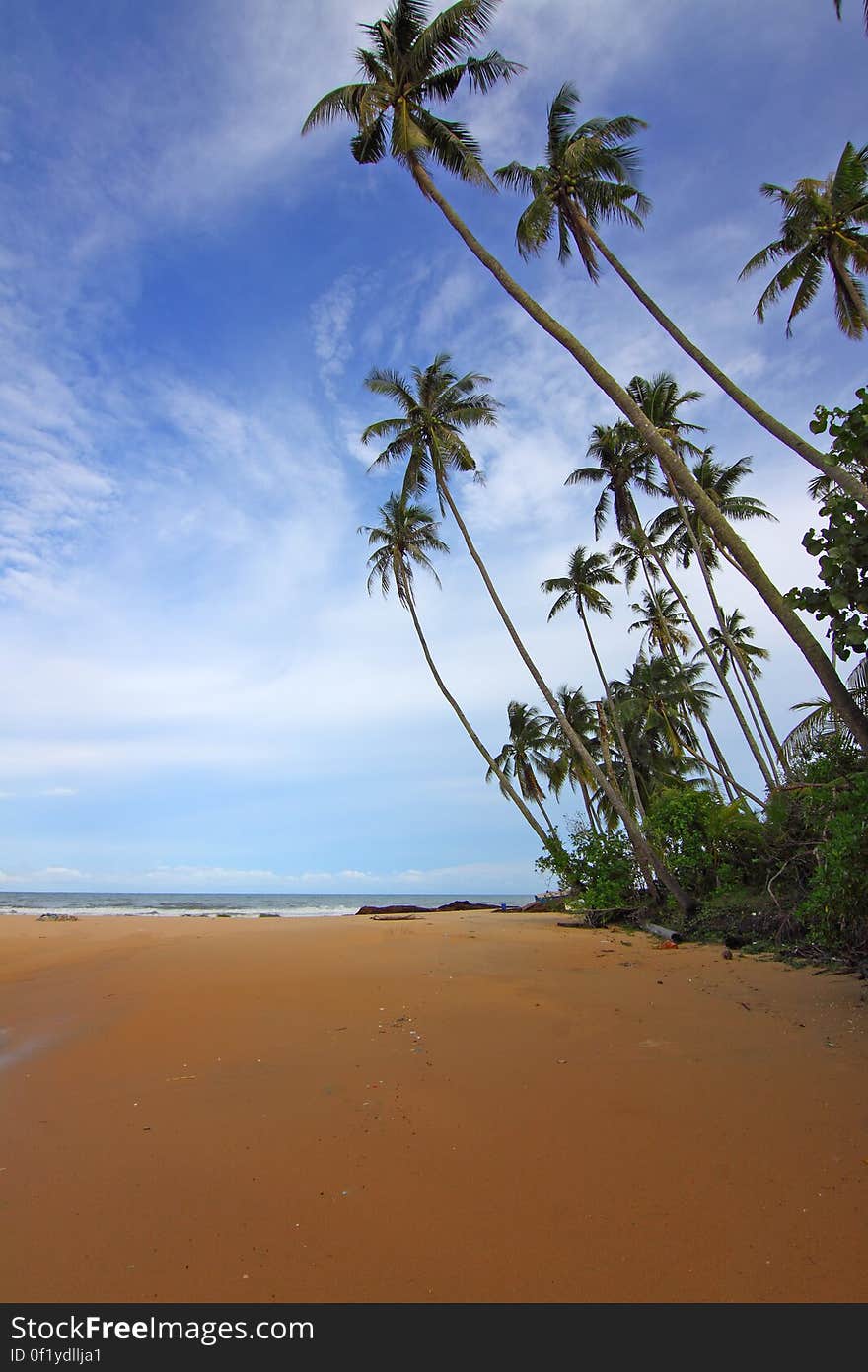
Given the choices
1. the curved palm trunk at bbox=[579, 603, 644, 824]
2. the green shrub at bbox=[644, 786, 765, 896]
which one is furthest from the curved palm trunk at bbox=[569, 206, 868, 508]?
the curved palm trunk at bbox=[579, 603, 644, 824]

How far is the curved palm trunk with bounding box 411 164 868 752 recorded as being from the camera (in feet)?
18.6

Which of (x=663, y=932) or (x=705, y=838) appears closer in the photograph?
(x=663, y=932)

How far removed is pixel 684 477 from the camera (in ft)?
26.3

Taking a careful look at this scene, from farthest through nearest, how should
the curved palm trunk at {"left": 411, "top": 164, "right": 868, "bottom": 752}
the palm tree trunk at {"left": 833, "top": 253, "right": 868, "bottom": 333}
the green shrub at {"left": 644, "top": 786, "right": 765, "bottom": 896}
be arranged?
the palm tree trunk at {"left": 833, "top": 253, "right": 868, "bottom": 333} → the green shrub at {"left": 644, "top": 786, "right": 765, "bottom": 896} → the curved palm trunk at {"left": 411, "top": 164, "right": 868, "bottom": 752}

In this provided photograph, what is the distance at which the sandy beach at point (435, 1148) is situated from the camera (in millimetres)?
2082

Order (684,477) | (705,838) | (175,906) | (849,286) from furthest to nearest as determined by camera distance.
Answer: (175,906)
(705,838)
(849,286)
(684,477)

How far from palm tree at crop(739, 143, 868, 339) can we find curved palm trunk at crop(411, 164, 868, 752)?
7516mm

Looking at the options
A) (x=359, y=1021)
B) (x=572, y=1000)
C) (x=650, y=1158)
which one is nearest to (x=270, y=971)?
(x=359, y=1021)

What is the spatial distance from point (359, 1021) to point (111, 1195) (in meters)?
2.66

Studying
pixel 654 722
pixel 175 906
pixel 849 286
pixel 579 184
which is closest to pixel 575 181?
pixel 579 184

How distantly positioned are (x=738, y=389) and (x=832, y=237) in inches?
251

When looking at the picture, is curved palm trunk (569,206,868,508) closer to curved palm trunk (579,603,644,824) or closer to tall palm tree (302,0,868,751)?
tall palm tree (302,0,868,751)

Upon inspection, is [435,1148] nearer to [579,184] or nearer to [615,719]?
[579,184]
